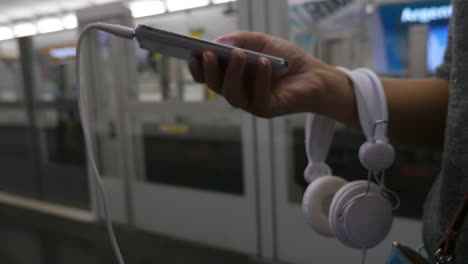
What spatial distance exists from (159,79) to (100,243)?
1111 mm

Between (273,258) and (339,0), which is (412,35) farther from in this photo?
(273,258)

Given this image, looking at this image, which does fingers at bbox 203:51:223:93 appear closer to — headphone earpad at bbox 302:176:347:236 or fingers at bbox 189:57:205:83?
fingers at bbox 189:57:205:83

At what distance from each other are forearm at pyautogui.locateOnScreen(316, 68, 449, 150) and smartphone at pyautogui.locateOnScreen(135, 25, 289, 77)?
9cm

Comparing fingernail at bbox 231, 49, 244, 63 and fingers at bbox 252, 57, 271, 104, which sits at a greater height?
fingernail at bbox 231, 49, 244, 63

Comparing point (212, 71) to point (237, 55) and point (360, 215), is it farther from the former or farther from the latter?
point (360, 215)

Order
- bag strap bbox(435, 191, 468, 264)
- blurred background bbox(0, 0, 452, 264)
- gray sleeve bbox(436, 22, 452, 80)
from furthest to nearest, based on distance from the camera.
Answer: blurred background bbox(0, 0, 452, 264), gray sleeve bbox(436, 22, 452, 80), bag strap bbox(435, 191, 468, 264)

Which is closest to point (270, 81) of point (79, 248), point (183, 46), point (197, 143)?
point (183, 46)

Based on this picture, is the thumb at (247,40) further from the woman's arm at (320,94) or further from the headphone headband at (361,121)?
the headphone headband at (361,121)

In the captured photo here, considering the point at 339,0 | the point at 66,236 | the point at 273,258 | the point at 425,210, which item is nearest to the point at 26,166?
the point at 66,236

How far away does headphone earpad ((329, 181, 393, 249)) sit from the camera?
0.38 metres

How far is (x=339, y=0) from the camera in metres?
1.65

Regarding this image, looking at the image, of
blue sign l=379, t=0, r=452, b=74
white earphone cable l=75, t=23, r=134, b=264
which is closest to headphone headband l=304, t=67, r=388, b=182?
white earphone cable l=75, t=23, r=134, b=264

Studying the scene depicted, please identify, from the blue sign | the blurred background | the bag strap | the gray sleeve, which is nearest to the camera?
the bag strap

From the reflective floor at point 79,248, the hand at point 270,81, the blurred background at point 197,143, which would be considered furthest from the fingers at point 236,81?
the reflective floor at point 79,248
